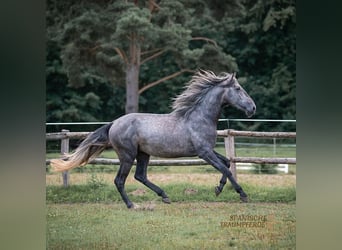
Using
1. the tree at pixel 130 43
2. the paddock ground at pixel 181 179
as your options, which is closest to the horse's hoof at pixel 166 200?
the paddock ground at pixel 181 179

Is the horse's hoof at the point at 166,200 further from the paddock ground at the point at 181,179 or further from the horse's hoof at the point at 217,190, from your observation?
the horse's hoof at the point at 217,190

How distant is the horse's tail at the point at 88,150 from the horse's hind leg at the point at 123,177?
0.90 feet

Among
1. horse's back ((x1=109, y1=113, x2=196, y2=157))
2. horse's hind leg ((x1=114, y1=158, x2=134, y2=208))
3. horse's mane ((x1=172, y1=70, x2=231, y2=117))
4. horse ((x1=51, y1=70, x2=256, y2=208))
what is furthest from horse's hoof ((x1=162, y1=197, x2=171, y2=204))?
horse's mane ((x1=172, y1=70, x2=231, y2=117))

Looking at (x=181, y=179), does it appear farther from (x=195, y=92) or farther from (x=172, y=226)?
(x=195, y=92)

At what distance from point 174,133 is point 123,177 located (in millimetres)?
678

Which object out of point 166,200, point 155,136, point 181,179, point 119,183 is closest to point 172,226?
point 166,200

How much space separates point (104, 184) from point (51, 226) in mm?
667

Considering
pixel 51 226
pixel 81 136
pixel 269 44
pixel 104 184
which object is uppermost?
pixel 269 44

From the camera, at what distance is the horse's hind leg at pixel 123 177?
6.07m

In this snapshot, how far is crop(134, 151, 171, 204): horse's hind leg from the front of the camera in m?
6.10
